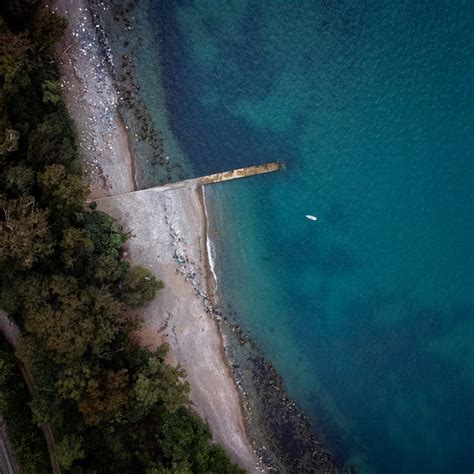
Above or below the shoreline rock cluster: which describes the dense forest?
below

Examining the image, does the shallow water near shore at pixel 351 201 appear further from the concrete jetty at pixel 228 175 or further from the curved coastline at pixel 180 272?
the curved coastline at pixel 180 272

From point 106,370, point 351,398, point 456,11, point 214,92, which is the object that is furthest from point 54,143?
point 456,11

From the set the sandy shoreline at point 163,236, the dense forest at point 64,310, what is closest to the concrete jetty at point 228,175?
the sandy shoreline at point 163,236

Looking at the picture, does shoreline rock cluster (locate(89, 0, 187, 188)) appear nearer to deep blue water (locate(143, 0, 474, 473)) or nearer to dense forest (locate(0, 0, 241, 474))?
deep blue water (locate(143, 0, 474, 473))

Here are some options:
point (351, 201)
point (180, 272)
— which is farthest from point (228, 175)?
point (351, 201)

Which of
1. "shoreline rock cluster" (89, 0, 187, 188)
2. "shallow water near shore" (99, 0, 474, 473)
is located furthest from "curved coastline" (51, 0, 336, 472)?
"shallow water near shore" (99, 0, 474, 473)

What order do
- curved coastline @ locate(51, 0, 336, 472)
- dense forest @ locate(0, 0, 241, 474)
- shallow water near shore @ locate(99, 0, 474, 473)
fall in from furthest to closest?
shallow water near shore @ locate(99, 0, 474, 473), curved coastline @ locate(51, 0, 336, 472), dense forest @ locate(0, 0, 241, 474)

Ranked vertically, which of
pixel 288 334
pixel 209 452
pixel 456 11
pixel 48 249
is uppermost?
pixel 456 11

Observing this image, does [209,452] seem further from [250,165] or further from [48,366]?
[250,165]
